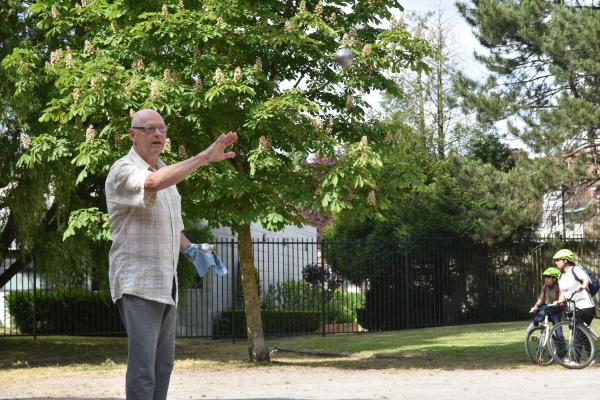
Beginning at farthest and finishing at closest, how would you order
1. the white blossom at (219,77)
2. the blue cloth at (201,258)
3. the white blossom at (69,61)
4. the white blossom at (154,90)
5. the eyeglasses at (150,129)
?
the white blossom at (69,61) < the white blossom at (219,77) < the white blossom at (154,90) < the blue cloth at (201,258) < the eyeglasses at (150,129)

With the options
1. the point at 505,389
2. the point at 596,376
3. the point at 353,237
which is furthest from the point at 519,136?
the point at 505,389

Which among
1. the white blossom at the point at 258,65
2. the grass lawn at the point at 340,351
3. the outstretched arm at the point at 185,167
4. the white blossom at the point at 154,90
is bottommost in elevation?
the grass lawn at the point at 340,351

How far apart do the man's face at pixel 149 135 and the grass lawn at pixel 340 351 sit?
1040 cm

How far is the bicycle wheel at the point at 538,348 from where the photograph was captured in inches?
548

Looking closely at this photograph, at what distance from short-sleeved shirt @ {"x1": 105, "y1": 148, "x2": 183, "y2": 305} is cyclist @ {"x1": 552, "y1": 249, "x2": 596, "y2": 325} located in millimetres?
9715

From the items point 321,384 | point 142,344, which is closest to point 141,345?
point 142,344

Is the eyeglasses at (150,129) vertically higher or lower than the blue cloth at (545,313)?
higher

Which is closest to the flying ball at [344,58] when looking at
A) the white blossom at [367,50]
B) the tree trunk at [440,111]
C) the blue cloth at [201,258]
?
the white blossom at [367,50]

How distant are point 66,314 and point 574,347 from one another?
15963mm

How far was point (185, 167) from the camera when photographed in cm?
435

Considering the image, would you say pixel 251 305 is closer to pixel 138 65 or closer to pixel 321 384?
pixel 321 384

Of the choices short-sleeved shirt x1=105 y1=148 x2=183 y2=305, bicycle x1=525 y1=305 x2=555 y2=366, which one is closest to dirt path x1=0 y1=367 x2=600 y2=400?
bicycle x1=525 y1=305 x2=555 y2=366

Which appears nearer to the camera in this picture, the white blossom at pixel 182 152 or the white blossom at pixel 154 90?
the white blossom at pixel 154 90

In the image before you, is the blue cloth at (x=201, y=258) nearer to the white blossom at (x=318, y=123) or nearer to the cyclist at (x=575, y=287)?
the white blossom at (x=318, y=123)
